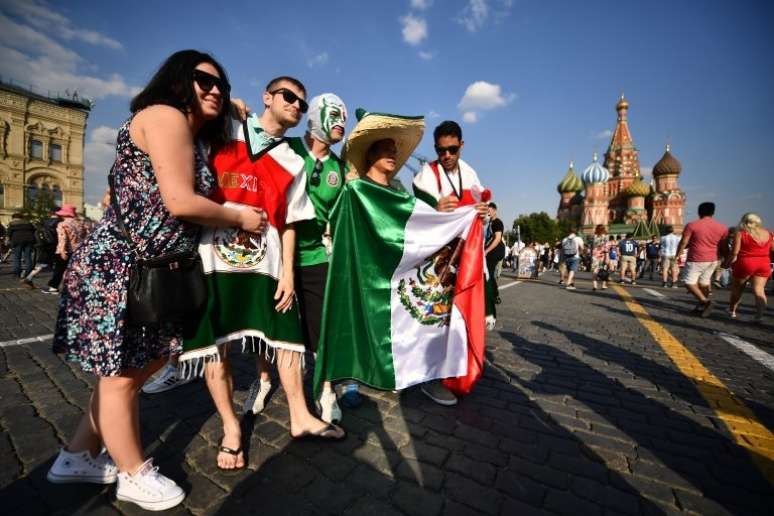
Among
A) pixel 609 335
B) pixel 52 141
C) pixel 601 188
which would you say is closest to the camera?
pixel 609 335

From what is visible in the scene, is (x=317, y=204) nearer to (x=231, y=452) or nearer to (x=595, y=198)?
(x=231, y=452)

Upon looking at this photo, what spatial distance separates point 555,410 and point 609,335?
3.28m

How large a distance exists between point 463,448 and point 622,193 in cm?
8119

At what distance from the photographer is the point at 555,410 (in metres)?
2.74

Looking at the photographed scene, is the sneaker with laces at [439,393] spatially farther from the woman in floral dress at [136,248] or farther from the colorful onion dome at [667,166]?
the colorful onion dome at [667,166]

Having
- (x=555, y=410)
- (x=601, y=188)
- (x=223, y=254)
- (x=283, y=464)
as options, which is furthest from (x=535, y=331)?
(x=601, y=188)

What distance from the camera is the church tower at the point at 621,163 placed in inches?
2712

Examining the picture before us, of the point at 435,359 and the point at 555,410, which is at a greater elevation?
the point at 435,359

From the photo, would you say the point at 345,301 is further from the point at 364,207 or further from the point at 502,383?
the point at 502,383

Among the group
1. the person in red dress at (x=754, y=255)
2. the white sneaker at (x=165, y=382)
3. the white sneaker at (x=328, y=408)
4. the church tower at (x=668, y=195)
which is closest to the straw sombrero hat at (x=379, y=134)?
the white sneaker at (x=328, y=408)

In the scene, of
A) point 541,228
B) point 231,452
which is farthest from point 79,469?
point 541,228

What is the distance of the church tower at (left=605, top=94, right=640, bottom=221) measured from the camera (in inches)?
2712

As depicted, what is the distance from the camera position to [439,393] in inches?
114

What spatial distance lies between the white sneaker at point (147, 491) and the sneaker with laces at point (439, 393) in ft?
5.96
